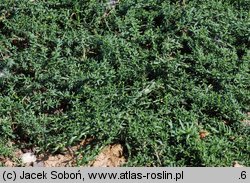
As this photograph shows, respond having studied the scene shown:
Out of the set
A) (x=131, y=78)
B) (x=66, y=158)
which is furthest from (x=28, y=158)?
(x=131, y=78)

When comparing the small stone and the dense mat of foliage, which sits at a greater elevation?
the dense mat of foliage

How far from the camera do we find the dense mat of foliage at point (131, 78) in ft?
15.3

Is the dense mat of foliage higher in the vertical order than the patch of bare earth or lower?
higher

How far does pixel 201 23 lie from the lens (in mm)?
5598

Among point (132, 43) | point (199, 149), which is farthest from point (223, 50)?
point (199, 149)

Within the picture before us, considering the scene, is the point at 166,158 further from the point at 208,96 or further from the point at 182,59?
the point at 182,59

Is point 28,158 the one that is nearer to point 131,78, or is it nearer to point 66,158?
point 66,158

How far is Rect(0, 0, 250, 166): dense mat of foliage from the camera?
4652 mm

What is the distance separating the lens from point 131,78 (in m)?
5.13

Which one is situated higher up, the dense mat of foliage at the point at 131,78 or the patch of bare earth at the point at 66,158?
the dense mat of foliage at the point at 131,78

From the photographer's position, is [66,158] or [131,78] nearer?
[66,158]

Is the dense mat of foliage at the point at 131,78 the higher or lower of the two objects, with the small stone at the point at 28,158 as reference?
higher

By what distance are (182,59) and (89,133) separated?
1.35m

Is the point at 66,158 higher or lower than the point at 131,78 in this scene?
lower
